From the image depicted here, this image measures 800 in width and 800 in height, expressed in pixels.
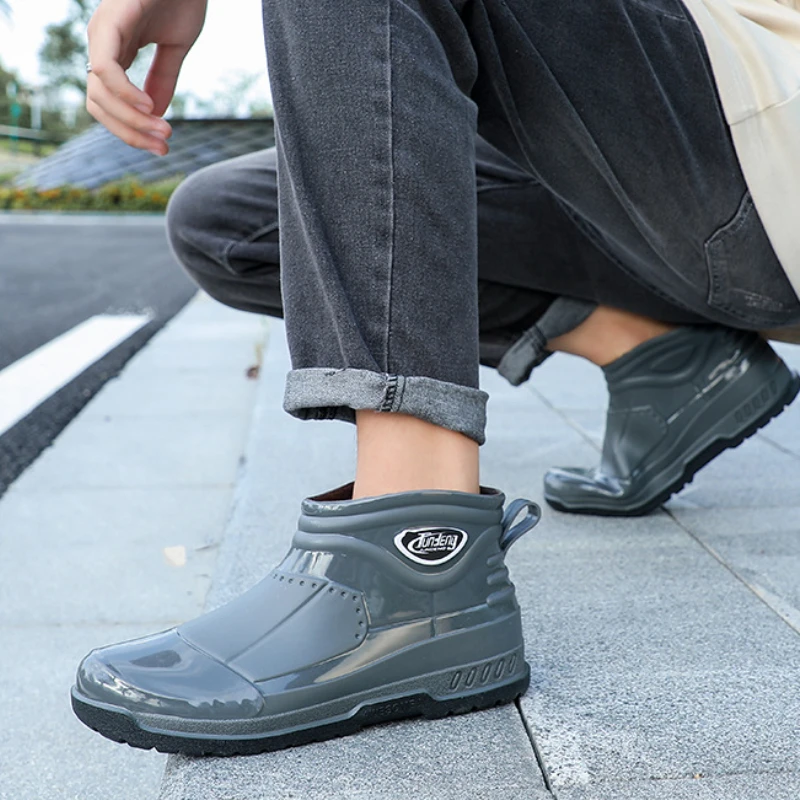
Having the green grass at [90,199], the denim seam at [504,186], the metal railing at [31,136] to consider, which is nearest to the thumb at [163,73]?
the denim seam at [504,186]

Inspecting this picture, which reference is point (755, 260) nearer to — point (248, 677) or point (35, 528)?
point (248, 677)

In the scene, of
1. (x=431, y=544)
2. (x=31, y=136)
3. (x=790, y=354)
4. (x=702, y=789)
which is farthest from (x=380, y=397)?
(x=31, y=136)

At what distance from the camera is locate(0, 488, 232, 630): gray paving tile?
142 centimetres

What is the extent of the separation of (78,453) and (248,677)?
5.16ft

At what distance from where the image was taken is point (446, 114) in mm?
956

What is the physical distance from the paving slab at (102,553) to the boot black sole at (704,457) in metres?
0.65

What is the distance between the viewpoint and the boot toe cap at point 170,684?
0.87m

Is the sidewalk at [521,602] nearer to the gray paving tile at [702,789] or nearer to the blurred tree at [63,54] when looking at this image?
the gray paving tile at [702,789]

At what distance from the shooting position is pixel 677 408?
1.56m

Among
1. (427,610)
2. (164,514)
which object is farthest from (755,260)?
(164,514)

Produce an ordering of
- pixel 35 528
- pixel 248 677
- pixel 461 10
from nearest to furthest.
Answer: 1. pixel 248 677
2. pixel 461 10
3. pixel 35 528

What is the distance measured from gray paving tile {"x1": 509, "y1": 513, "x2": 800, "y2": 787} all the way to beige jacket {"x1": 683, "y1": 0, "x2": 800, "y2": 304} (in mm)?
454

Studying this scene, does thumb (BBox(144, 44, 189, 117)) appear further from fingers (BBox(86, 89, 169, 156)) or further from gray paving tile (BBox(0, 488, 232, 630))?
gray paving tile (BBox(0, 488, 232, 630))

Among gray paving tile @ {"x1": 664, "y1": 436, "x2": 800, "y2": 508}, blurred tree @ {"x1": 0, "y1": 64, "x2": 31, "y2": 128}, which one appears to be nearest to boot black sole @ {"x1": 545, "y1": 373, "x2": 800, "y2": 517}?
gray paving tile @ {"x1": 664, "y1": 436, "x2": 800, "y2": 508}
